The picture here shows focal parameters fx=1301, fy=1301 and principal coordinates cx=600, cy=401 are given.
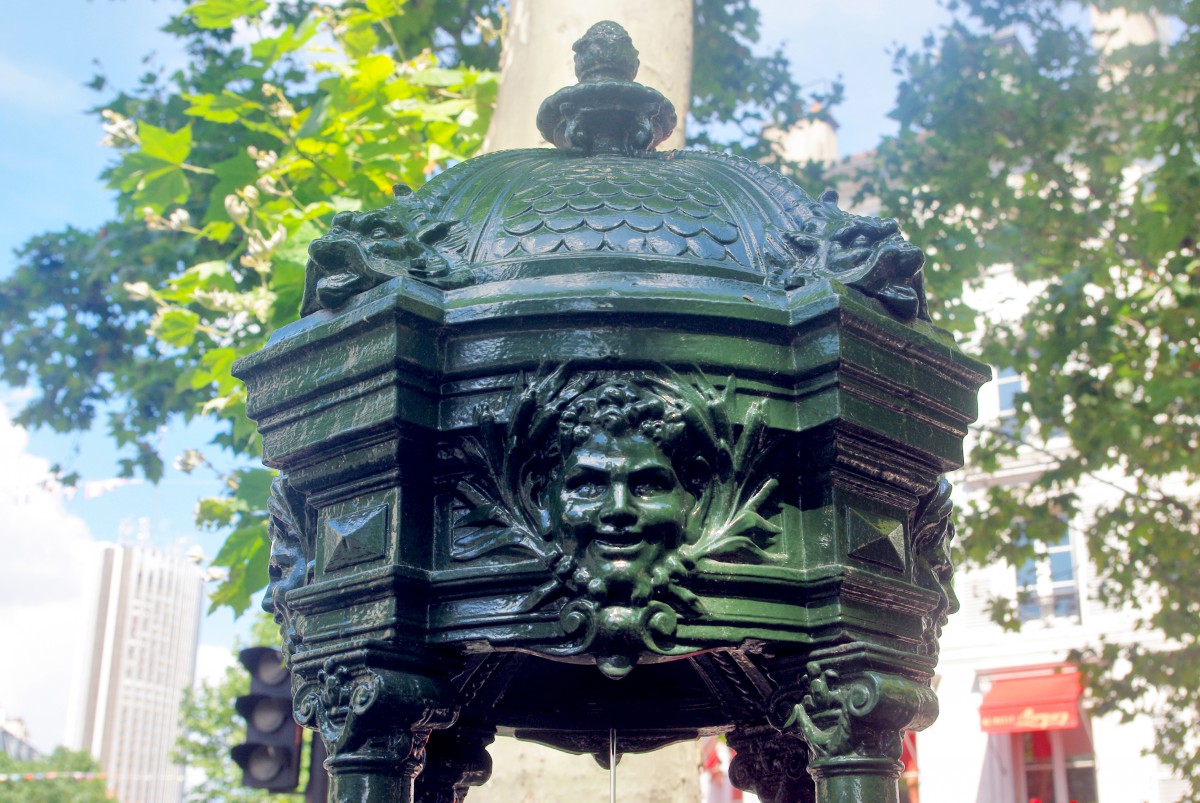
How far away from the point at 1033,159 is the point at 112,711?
436 feet

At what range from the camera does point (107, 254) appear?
8.80m

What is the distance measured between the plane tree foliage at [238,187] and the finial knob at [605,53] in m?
2.47

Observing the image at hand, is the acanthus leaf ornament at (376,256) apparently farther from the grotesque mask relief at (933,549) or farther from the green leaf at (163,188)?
the green leaf at (163,188)

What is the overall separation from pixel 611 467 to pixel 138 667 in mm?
139006

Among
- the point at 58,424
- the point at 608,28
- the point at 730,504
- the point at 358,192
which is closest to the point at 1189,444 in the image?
the point at 358,192

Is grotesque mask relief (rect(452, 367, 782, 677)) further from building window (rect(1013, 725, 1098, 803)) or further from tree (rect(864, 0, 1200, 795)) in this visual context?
building window (rect(1013, 725, 1098, 803))

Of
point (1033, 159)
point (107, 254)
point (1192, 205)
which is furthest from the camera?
point (1033, 159)

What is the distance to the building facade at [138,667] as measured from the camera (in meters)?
126

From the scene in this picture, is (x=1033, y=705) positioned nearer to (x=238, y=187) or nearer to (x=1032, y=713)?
(x=1032, y=713)

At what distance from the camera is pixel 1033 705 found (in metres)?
17.7

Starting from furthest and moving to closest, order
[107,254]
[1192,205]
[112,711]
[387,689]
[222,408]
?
1. [112,711]
2. [107,254]
3. [1192,205]
4. [222,408]
5. [387,689]

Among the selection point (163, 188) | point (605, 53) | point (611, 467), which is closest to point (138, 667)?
point (163, 188)

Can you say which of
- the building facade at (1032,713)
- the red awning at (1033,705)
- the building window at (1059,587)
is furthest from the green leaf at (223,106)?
the building window at (1059,587)

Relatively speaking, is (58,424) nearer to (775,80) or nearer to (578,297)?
(775,80)
